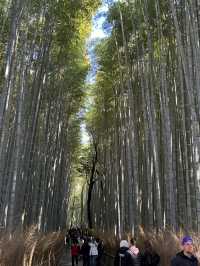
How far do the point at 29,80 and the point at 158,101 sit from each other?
4.02 meters

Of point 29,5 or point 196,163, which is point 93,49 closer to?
point 29,5

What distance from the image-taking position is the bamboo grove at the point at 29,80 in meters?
7.82

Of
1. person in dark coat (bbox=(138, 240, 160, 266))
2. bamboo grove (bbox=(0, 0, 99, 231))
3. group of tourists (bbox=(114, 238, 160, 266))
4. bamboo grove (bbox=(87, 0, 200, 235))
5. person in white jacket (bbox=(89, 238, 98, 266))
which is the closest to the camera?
group of tourists (bbox=(114, 238, 160, 266))

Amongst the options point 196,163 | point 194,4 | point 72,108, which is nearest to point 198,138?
point 196,163

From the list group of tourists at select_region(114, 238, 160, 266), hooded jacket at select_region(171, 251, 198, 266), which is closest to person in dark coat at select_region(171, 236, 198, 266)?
hooded jacket at select_region(171, 251, 198, 266)

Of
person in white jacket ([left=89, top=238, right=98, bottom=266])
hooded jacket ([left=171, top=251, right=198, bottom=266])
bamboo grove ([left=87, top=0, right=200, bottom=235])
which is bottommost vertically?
person in white jacket ([left=89, top=238, right=98, bottom=266])

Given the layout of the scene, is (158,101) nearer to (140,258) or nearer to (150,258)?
(140,258)

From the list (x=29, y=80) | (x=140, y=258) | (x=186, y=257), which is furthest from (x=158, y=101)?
(x=186, y=257)

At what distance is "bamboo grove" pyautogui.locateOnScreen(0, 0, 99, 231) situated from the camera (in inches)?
308

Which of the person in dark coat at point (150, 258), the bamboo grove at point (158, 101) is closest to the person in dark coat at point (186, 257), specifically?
the person in dark coat at point (150, 258)

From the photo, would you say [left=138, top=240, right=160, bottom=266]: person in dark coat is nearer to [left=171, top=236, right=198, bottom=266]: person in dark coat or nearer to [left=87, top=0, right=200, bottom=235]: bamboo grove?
[left=87, top=0, right=200, bottom=235]: bamboo grove

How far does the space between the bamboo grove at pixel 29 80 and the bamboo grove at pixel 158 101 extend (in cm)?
122

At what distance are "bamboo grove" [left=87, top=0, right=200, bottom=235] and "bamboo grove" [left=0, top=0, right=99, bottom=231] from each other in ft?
3.99

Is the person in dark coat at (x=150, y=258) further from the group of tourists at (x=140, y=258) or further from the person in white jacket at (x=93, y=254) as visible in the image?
the person in white jacket at (x=93, y=254)
